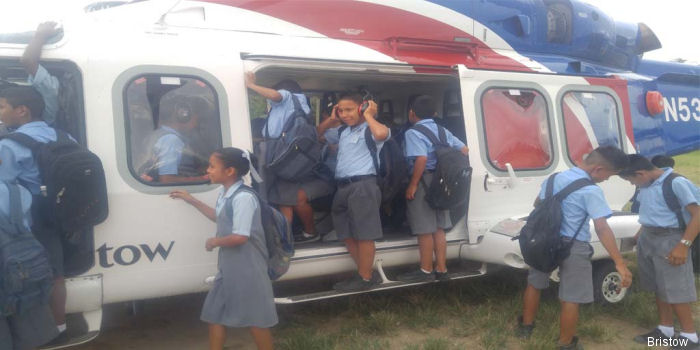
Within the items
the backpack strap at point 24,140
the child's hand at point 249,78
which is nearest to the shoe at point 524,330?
the child's hand at point 249,78

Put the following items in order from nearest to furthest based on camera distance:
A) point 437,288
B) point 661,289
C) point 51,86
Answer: point 51,86 < point 661,289 < point 437,288

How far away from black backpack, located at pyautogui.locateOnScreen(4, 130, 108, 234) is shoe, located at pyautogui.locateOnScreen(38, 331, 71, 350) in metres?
0.64

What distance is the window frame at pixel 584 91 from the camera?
5293 mm

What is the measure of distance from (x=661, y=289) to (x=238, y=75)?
3306mm

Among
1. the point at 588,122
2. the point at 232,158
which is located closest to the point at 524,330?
the point at 588,122

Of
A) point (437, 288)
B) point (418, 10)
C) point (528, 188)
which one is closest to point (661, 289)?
point (528, 188)

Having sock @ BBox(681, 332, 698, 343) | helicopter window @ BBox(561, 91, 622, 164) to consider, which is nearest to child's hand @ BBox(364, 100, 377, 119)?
helicopter window @ BBox(561, 91, 622, 164)

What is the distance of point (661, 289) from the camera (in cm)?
430

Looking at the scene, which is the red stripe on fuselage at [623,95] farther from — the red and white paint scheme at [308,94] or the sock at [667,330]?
the sock at [667,330]

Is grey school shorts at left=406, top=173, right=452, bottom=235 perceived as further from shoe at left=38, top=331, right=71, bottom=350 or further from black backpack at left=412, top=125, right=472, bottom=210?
shoe at left=38, top=331, right=71, bottom=350

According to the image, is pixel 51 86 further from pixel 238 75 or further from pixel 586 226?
pixel 586 226

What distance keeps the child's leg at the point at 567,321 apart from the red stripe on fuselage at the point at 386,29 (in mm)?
2132

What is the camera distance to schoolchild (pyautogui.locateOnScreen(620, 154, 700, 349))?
4.14 meters

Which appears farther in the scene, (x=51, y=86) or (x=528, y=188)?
(x=528, y=188)
